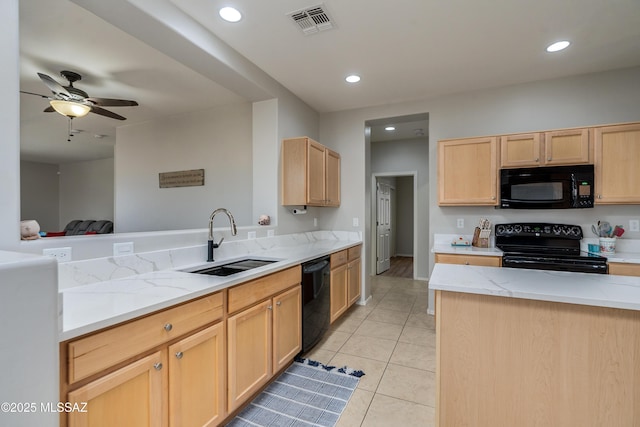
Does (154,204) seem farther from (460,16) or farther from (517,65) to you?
(517,65)

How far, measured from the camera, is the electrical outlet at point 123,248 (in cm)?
176

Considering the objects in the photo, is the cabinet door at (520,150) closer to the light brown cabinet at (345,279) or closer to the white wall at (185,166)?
the light brown cabinet at (345,279)

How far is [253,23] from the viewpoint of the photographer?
7.22 ft

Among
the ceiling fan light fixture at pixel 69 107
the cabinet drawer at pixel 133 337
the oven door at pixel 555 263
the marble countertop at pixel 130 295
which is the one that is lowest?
the cabinet drawer at pixel 133 337

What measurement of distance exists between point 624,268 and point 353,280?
2503 mm

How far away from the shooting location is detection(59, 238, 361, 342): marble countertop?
110 centimetres

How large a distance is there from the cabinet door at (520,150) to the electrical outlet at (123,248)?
342 cm

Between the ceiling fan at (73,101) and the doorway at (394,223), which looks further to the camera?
the doorway at (394,223)

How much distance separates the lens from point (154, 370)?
1.30 meters

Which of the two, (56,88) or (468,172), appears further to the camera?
(468,172)

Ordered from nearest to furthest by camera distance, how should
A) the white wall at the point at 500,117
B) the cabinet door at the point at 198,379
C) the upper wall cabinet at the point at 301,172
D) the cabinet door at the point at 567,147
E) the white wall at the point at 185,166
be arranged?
the cabinet door at the point at 198,379, the cabinet door at the point at 567,147, the white wall at the point at 500,117, the upper wall cabinet at the point at 301,172, the white wall at the point at 185,166

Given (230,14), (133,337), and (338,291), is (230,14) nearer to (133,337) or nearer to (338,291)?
(133,337)

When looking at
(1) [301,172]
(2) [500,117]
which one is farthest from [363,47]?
(2) [500,117]

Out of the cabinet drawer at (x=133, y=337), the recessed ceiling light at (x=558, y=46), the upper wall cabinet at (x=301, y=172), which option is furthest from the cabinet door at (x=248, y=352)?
the recessed ceiling light at (x=558, y=46)
